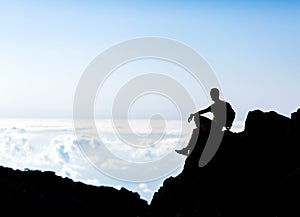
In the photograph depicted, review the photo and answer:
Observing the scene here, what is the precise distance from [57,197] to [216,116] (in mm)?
13571

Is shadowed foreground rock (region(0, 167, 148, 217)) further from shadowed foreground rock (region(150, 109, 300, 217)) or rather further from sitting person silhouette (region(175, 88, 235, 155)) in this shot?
sitting person silhouette (region(175, 88, 235, 155))

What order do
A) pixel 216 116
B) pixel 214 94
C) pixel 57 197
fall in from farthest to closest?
pixel 216 116 < pixel 214 94 < pixel 57 197

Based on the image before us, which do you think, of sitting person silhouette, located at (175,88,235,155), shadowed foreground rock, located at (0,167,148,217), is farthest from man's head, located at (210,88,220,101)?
shadowed foreground rock, located at (0,167,148,217)

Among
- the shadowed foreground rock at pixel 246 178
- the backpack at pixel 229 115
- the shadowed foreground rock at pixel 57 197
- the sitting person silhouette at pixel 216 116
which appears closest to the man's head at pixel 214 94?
the sitting person silhouette at pixel 216 116

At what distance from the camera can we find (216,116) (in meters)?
36.0

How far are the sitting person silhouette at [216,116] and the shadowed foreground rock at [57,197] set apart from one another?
6.56 m

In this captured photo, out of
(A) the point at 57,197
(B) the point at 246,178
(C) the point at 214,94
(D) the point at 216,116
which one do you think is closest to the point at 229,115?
(D) the point at 216,116

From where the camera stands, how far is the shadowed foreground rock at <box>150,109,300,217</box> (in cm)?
3262

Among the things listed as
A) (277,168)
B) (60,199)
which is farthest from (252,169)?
(60,199)

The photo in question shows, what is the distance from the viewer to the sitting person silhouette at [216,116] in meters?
35.6

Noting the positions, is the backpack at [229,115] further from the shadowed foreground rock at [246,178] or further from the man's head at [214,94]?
the man's head at [214,94]

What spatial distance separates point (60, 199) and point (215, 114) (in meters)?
13.4

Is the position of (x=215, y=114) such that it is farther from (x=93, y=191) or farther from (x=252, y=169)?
(x=93, y=191)

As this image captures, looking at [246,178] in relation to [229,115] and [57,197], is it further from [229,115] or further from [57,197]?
[57,197]
